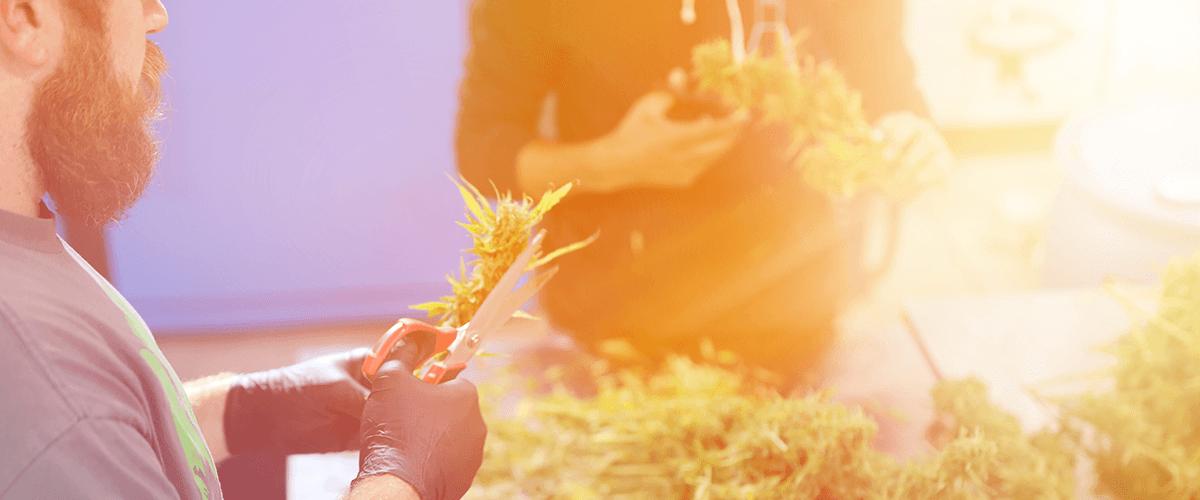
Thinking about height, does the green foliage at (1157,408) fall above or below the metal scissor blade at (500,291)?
below

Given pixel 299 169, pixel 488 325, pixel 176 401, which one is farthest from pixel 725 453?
pixel 299 169

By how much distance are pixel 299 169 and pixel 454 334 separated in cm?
226

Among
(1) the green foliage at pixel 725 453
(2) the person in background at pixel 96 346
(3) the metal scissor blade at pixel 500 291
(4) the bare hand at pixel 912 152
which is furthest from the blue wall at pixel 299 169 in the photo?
(3) the metal scissor blade at pixel 500 291

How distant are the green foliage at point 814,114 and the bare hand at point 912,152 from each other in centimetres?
5

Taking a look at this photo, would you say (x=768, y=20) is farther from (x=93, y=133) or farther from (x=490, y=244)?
(x=93, y=133)

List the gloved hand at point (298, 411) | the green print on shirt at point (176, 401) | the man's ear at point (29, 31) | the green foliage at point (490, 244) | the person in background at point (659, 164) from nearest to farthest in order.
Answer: the man's ear at point (29, 31) → the green print on shirt at point (176, 401) → the green foliage at point (490, 244) → the gloved hand at point (298, 411) → the person in background at point (659, 164)

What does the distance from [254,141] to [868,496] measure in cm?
245

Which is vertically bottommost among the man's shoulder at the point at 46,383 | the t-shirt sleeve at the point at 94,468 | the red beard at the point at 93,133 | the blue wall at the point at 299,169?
the blue wall at the point at 299,169

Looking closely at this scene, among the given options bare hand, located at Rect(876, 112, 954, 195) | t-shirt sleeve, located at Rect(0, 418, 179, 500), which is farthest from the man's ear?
bare hand, located at Rect(876, 112, 954, 195)

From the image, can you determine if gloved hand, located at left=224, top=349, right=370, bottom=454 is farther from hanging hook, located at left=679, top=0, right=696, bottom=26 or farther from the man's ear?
hanging hook, located at left=679, top=0, right=696, bottom=26

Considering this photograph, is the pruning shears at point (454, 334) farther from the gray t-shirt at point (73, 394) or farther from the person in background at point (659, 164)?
the person in background at point (659, 164)

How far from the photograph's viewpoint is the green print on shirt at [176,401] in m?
0.95

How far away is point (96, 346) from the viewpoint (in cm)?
83

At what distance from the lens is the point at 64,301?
0.85 m
